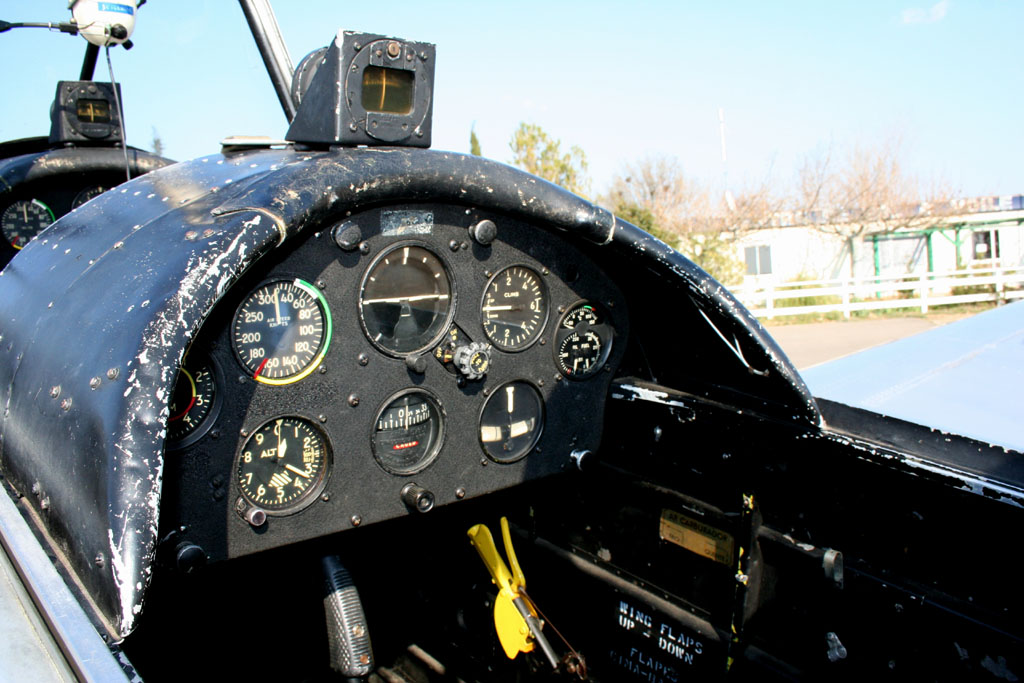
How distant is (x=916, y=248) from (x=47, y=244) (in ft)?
89.2

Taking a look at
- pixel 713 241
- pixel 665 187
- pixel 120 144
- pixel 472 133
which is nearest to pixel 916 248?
pixel 665 187

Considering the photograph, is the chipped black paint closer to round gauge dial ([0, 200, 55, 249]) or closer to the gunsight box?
the gunsight box

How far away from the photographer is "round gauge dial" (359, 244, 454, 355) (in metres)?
2.10

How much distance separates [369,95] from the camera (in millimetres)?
1940

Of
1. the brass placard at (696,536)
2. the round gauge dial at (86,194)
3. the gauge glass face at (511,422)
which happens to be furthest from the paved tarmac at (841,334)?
the round gauge dial at (86,194)

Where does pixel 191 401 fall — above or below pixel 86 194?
below

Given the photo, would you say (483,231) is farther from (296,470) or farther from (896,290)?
(896,290)

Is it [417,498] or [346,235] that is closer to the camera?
[346,235]

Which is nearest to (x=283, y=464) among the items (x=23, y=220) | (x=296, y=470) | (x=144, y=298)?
(x=296, y=470)

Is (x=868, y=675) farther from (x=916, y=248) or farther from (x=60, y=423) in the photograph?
(x=916, y=248)

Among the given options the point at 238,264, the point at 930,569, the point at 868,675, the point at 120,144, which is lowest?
the point at 868,675

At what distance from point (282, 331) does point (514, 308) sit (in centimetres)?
76

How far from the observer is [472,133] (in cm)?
1243

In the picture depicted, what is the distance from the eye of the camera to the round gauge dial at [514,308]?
2.35 metres
